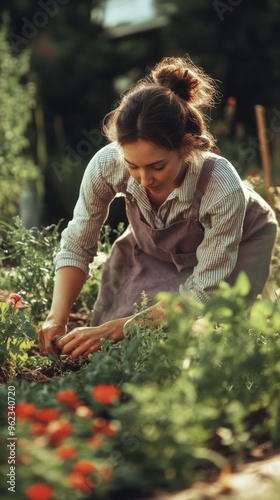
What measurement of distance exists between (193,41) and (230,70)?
45 centimetres

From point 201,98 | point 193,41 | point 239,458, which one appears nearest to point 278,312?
point 239,458

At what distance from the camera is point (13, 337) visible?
2957 millimetres

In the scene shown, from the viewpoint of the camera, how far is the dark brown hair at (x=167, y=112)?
2910 mm

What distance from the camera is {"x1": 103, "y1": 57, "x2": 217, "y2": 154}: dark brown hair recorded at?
115 inches

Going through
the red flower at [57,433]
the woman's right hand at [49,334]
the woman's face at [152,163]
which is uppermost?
the woman's face at [152,163]

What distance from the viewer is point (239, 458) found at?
2000mm

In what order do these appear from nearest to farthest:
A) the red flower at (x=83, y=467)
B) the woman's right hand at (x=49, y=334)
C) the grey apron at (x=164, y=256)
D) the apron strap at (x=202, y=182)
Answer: the red flower at (x=83, y=467), the woman's right hand at (x=49, y=334), the apron strap at (x=202, y=182), the grey apron at (x=164, y=256)

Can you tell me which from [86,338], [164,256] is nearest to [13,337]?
[86,338]

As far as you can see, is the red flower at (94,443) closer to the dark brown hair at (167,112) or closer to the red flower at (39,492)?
the red flower at (39,492)

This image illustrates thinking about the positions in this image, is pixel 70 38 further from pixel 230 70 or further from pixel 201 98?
pixel 201 98

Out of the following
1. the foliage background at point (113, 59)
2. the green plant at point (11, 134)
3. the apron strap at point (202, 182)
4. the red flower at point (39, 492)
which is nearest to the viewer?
the red flower at point (39, 492)

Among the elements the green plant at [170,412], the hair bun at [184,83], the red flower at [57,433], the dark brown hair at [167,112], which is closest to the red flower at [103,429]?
the green plant at [170,412]

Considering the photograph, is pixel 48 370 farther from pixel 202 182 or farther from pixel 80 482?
pixel 80 482

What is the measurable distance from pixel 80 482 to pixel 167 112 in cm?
156
